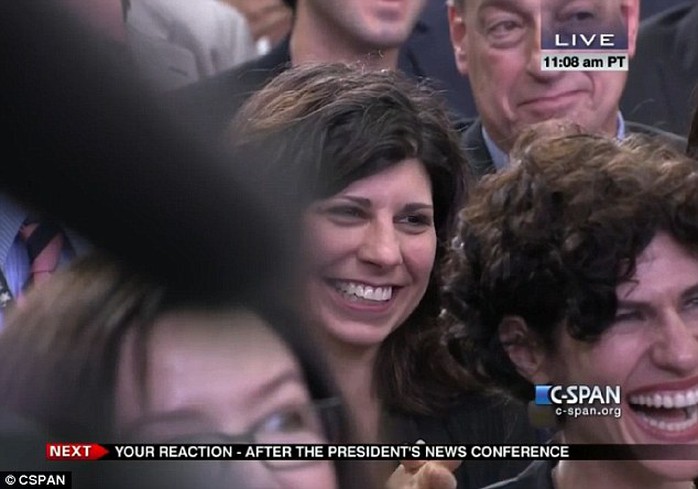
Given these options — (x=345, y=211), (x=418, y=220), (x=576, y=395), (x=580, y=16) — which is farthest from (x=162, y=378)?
(x=580, y=16)

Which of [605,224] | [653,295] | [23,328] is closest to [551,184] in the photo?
[605,224]

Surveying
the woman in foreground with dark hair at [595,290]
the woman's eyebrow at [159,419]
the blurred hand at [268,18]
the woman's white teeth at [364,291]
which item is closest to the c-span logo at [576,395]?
the woman in foreground with dark hair at [595,290]

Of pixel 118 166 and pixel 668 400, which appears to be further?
pixel 668 400

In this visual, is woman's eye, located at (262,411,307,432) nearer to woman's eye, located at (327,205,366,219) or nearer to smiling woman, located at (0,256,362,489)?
smiling woman, located at (0,256,362,489)

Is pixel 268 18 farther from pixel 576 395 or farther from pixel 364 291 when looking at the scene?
pixel 576 395

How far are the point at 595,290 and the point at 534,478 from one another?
454 mm

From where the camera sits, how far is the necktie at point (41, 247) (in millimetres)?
2934

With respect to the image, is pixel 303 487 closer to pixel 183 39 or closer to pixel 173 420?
pixel 173 420

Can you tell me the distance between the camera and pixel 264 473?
302 centimetres

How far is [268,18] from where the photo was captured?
302 cm

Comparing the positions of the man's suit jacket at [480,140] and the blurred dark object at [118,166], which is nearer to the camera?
the blurred dark object at [118,166]

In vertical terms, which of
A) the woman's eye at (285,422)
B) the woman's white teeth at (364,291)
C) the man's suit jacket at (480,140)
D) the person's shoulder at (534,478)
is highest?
the man's suit jacket at (480,140)

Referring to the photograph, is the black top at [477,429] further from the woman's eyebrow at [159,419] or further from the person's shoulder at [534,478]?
the woman's eyebrow at [159,419]

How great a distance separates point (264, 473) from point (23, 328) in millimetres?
628
